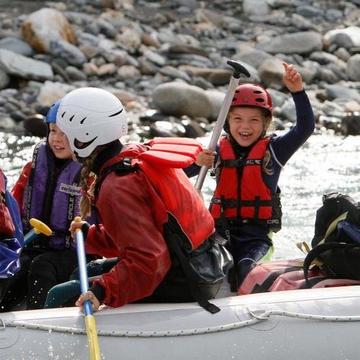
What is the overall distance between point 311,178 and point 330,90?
4854 mm

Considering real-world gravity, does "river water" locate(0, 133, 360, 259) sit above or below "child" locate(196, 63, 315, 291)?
below

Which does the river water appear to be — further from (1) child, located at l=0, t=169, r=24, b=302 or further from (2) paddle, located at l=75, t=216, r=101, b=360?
(2) paddle, located at l=75, t=216, r=101, b=360

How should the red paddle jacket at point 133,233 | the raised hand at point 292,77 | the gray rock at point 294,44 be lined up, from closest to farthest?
the red paddle jacket at point 133,233
the raised hand at point 292,77
the gray rock at point 294,44

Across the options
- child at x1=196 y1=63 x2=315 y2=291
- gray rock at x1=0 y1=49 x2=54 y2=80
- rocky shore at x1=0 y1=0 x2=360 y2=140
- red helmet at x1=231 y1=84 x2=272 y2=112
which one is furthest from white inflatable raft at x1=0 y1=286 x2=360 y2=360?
gray rock at x1=0 y1=49 x2=54 y2=80

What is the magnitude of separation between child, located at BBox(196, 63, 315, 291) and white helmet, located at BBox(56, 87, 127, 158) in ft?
3.83

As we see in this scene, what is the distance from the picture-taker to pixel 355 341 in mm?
3277

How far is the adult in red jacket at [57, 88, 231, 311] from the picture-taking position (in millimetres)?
3189

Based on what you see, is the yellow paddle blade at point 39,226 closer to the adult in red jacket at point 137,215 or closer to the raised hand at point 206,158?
the adult in red jacket at point 137,215

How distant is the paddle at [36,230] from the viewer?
3887mm

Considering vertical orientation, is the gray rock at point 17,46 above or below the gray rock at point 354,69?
above

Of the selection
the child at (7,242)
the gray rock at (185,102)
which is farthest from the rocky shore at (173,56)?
the child at (7,242)

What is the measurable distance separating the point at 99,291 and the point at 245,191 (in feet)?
4.61

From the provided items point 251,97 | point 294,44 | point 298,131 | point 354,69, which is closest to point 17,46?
point 294,44

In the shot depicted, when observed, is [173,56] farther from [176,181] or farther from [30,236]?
[176,181]
